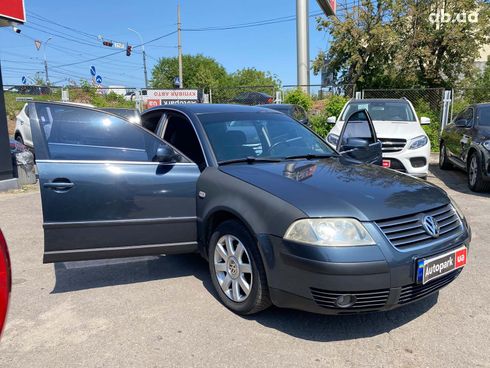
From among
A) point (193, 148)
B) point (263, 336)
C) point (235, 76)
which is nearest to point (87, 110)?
point (193, 148)

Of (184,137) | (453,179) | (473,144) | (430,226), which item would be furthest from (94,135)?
(453,179)

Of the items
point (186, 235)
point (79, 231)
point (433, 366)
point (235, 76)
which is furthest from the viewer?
point (235, 76)

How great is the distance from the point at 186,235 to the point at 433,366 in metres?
2.07

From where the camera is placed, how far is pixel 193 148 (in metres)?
4.02

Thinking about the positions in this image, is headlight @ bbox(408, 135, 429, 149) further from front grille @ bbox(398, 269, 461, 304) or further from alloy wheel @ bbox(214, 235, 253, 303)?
alloy wheel @ bbox(214, 235, 253, 303)

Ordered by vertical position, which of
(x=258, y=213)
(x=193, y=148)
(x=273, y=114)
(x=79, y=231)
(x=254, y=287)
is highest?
(x=273, y=114)

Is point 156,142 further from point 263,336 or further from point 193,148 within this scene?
point 263,336

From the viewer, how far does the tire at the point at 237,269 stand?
3.02 meters

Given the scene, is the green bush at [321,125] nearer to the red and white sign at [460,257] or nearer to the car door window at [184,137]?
the car door window at [184,137]

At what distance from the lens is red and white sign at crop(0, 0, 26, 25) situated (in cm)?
765

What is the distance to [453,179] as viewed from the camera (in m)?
9.06

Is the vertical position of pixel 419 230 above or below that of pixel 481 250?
above

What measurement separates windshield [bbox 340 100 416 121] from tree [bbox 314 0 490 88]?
30.3 ft

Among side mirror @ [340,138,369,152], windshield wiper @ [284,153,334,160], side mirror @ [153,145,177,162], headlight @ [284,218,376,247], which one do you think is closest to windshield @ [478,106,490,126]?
side mirror @ [340,138,369,152]
